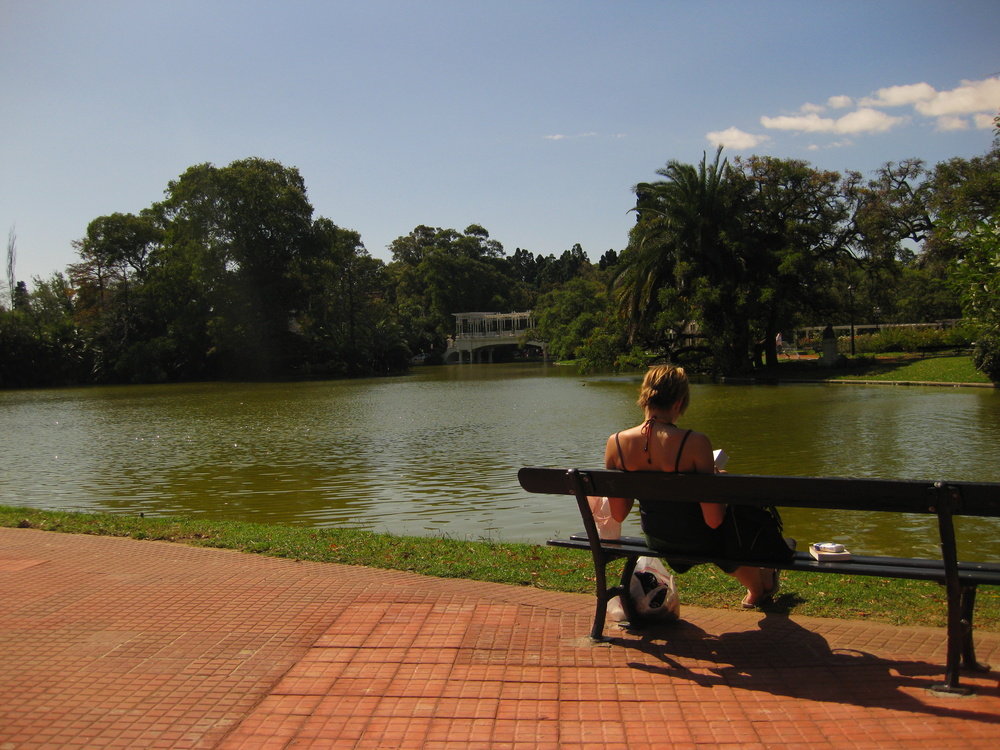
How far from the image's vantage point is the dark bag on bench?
3910 mm

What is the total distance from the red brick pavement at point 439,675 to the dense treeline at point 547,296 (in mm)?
9596

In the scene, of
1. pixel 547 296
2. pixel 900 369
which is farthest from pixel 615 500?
pixel 547 296

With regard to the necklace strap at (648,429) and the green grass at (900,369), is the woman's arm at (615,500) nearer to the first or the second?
the necklace strap at (648,429)

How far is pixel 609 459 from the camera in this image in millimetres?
4309

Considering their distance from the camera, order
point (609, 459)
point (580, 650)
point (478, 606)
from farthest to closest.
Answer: point (478, 606) < point (609, 459) < point (580, 650)

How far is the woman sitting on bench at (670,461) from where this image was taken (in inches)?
157

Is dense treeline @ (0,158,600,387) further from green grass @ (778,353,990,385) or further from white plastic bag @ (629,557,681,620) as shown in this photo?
white plastic bag @ (629,557,681,620)

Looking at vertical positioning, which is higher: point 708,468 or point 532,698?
point 708,468

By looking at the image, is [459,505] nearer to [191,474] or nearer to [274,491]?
[274,491]

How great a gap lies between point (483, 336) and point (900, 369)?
5977 centimetres

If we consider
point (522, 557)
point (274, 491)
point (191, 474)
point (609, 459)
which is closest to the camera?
point (609, 459)

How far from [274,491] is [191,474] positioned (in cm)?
281

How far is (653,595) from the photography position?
14.0 feet

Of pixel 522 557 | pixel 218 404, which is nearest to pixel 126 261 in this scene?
pixel 218 404
